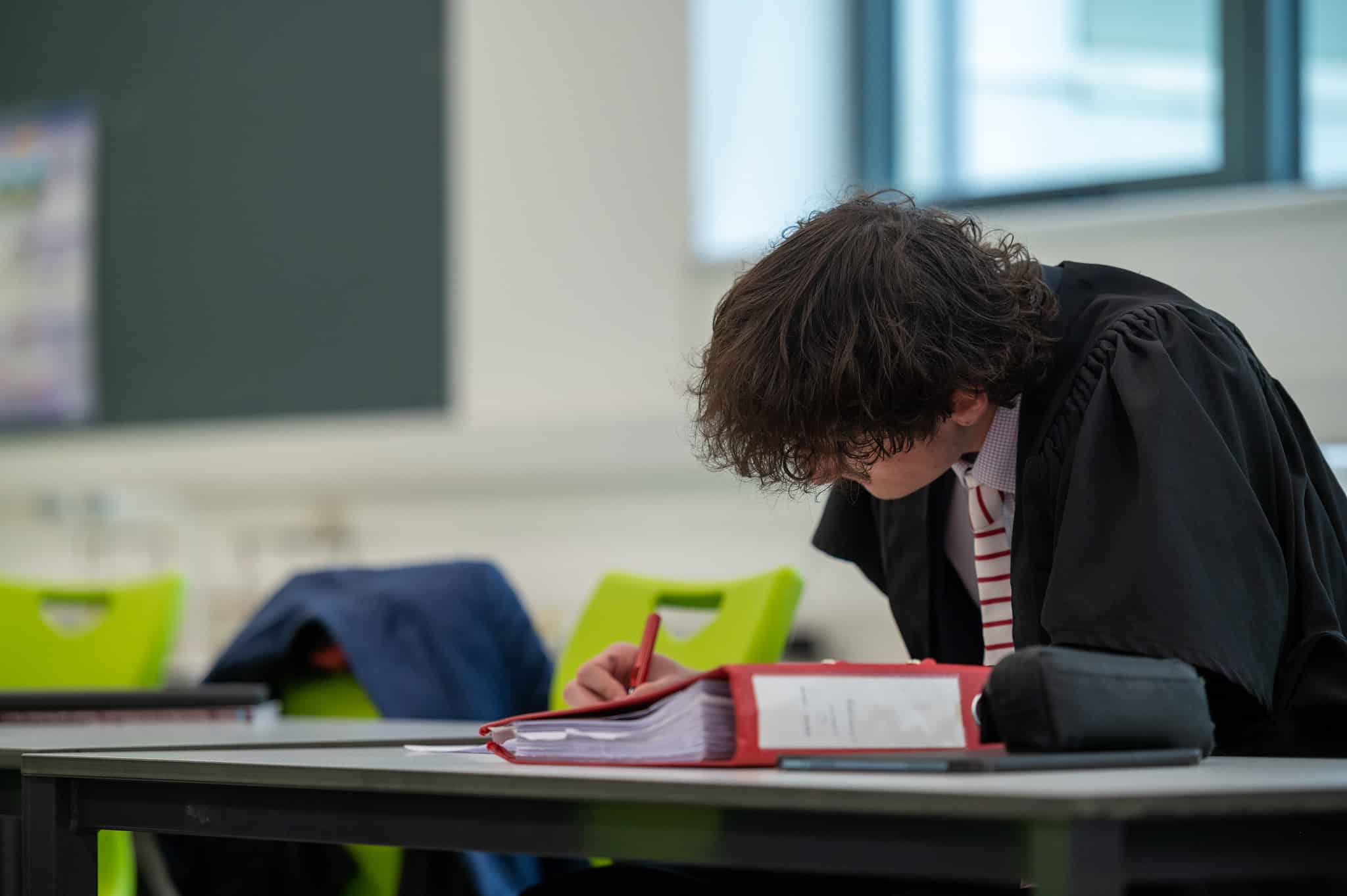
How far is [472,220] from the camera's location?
4316 millimetres

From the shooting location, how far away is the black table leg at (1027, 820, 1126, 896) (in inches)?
29.4

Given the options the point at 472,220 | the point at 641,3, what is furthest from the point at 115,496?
the point at 641,3

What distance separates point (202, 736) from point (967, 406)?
830mm

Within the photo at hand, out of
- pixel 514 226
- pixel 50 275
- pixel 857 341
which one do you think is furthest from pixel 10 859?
pixel 50 275

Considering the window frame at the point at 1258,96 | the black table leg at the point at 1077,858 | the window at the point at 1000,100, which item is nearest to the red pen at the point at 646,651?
the black table leg at the point at 1077,858

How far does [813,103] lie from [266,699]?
2.50 metres

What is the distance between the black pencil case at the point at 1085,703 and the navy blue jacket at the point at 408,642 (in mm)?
1350

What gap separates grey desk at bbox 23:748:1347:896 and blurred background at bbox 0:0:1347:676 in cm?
A: 236

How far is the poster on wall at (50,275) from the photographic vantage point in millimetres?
5113

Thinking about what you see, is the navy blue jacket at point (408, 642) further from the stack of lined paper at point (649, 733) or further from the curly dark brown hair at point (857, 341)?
the stack of lined paper at point (649, 733)

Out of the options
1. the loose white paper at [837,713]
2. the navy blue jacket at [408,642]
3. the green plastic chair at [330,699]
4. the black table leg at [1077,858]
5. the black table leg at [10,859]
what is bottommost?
the black table leg at [10,859]

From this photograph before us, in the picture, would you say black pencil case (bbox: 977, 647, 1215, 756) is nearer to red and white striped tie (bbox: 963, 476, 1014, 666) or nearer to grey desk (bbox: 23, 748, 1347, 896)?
grey desk (bbox: 23, 748, 1347, 896)

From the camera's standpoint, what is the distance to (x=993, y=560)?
1502 millimetres

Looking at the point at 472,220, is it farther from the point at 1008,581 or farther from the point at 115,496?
the point at 1008,581
